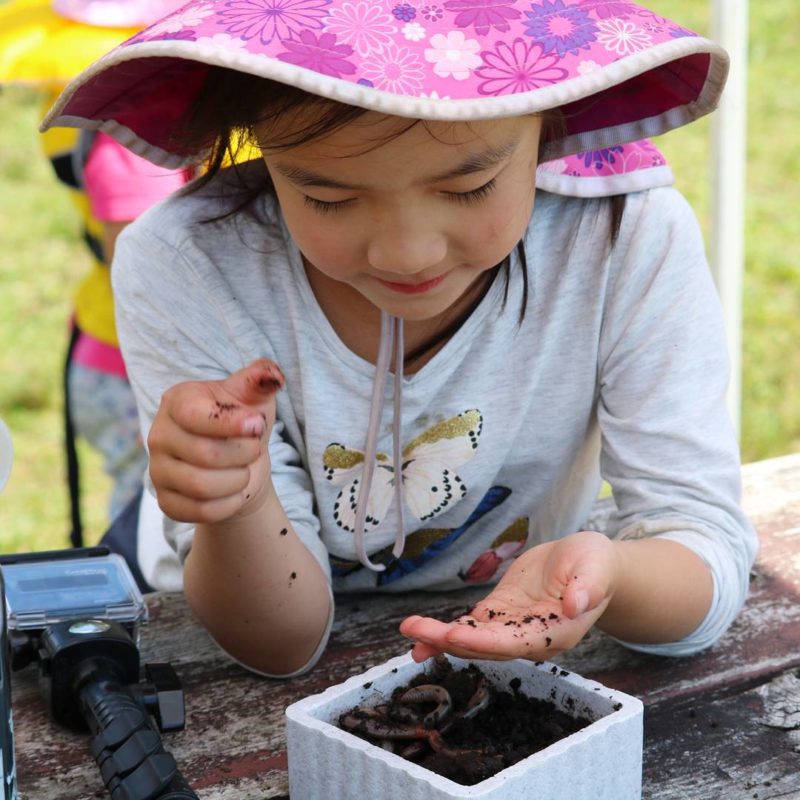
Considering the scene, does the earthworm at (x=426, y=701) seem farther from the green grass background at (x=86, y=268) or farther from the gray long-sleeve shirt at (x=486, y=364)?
the green grass background at (x=86, y=268)

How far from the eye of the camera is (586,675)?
111 cm

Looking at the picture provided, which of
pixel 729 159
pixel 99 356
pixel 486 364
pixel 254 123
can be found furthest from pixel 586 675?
pixel 99 356

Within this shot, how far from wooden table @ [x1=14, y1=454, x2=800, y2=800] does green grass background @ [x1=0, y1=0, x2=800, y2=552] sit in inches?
69.8

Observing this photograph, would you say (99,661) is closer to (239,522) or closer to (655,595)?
(239,522)

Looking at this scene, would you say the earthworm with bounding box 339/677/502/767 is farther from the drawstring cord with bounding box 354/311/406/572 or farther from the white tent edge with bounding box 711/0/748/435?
the white tent edge with bounding box 711/0/748/435

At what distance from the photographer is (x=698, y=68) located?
43.4 inches

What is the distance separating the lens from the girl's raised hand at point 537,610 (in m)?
0.89

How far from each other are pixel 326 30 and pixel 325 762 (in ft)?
1.57

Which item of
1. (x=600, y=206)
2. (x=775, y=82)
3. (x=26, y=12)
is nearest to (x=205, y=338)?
(x=600, y=206)

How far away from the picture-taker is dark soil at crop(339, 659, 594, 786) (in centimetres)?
86

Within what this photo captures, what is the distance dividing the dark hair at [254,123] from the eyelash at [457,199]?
0.05m

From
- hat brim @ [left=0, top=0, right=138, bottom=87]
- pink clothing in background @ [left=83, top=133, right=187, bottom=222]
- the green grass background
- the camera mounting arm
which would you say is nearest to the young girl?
the camera mounting arm

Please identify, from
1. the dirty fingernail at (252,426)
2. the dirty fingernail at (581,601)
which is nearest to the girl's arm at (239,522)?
the dirty fingernail at (252,426)

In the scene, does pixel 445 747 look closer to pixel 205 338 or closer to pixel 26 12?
pixel 205 338
